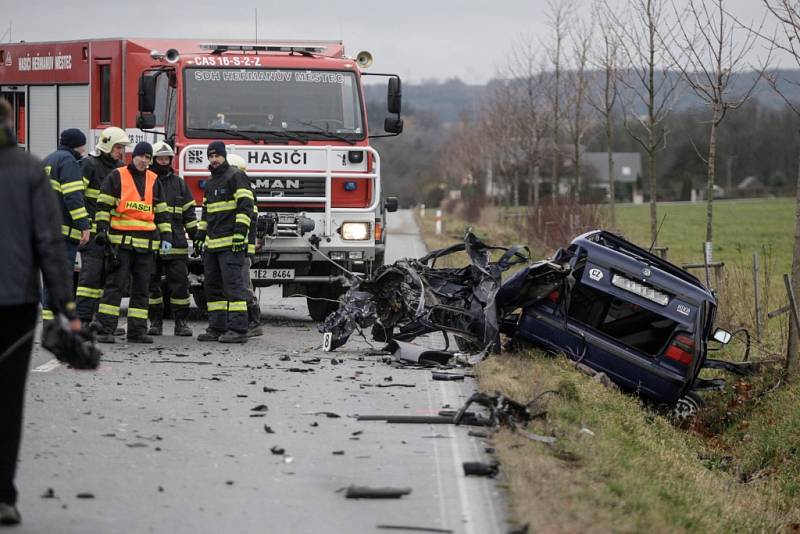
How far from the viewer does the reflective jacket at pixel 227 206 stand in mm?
12180

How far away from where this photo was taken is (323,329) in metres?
11.8

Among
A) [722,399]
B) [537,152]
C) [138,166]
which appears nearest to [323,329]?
[138,166]

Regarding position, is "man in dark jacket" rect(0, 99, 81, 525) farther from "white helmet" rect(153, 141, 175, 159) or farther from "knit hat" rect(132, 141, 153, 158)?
"white helmet" rect(153, 141, 175, 159)

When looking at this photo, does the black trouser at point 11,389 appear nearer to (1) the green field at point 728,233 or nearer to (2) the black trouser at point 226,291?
(2) the black trouser at point 226,291

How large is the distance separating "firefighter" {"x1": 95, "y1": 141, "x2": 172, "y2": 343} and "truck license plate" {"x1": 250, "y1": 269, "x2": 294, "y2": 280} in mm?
1970

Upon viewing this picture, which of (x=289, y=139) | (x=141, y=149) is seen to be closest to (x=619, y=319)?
(x=141, y=149)

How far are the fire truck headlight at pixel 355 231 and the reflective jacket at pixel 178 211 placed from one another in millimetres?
2037

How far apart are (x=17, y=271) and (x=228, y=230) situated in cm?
694

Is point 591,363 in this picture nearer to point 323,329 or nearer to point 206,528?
point 323,329

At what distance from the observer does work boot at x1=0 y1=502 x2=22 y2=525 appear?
5297mm

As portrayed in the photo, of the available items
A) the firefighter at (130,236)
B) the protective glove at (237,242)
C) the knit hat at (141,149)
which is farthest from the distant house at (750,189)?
the knit hat at (141,149)

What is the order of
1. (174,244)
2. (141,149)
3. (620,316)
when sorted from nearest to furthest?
(620,316), (141,149), (174,244)

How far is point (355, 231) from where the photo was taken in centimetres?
1415

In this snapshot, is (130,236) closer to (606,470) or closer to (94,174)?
(94,174)
